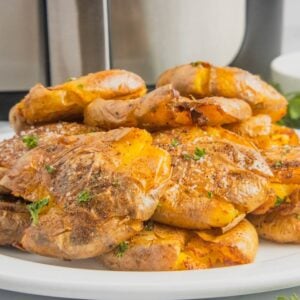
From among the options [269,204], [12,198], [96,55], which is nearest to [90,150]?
[12,198]

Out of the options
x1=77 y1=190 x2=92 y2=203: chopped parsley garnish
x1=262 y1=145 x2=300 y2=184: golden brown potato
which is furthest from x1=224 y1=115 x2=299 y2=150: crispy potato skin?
x1=77 y1=190 x2=92 y2=203: chopped parsley garnish

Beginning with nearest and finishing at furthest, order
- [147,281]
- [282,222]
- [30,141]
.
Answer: [147,281], [282,222], [30,141]

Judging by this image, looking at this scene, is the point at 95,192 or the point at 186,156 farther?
the point at 186,156

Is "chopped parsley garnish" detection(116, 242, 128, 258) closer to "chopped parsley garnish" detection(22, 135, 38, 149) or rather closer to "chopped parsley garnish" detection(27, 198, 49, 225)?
"chopped parsley garnish" detection(27, 198, 49, 225)

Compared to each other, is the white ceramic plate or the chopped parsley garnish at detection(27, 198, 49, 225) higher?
the chopped parsley garnish at detection(27, 198, 49, 225)

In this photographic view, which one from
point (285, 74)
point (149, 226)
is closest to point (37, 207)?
point (149, 226)

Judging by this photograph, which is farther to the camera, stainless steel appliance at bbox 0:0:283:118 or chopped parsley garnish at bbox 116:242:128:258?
stainless steel appliance at bbox 0:0:283:118

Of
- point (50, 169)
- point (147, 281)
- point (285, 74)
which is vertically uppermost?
point (50, 169)

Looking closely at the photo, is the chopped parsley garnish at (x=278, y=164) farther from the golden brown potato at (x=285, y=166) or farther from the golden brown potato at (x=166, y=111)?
the golden brown potato at (x=166, y=111)

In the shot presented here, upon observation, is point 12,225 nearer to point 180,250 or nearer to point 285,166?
point 180,250
